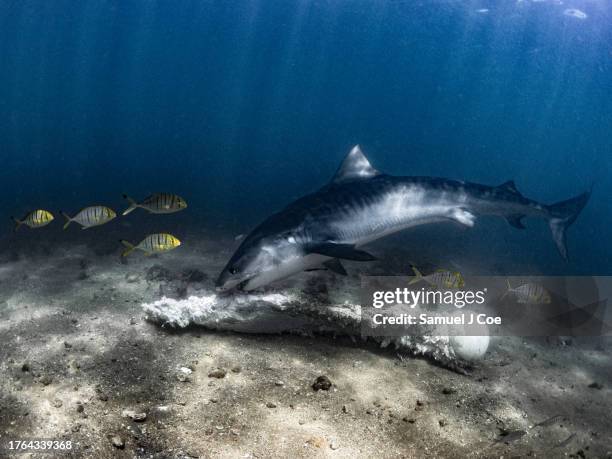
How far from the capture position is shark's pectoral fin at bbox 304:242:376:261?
5.06 meters

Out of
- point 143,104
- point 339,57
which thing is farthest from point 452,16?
point 143,104

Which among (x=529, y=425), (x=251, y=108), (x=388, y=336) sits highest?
(x=388, y=336)

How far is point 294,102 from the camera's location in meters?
140

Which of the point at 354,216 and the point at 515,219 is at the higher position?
the point at 354,216

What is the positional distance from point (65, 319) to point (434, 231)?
1707 centimetres

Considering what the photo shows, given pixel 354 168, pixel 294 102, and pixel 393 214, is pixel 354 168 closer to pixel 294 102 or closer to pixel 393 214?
pixel 393 214

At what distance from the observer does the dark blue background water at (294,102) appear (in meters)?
31.8

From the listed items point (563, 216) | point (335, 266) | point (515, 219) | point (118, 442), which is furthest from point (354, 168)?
point (118, 442)

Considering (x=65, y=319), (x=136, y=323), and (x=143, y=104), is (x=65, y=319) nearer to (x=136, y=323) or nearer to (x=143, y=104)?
(x=136, y=323)

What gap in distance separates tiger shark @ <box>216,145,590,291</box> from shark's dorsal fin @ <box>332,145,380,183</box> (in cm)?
2

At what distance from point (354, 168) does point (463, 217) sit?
227 centimetres

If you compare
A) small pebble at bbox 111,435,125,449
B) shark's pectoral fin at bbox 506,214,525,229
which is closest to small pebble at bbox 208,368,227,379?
small pebble at bbox 111,435,125,449

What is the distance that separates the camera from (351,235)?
6.31m

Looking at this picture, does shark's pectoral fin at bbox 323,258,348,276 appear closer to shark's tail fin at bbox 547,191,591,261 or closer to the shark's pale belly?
the shark's pale belly
